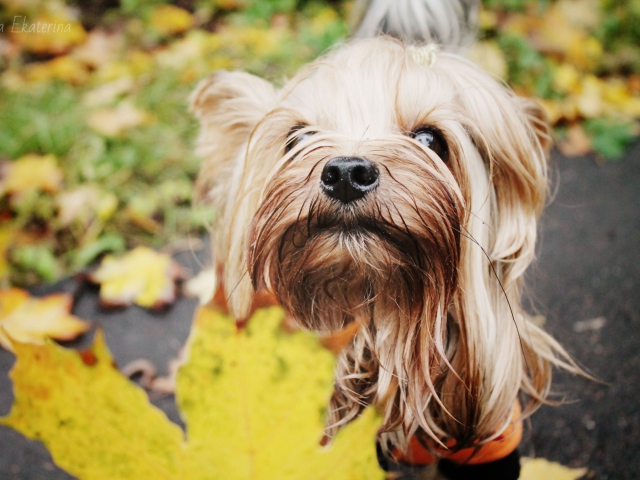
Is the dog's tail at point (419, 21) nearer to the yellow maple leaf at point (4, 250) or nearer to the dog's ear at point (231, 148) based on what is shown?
the dog's ear at point (231, 148)

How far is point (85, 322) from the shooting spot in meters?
1.98

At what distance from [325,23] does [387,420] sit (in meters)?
2.82

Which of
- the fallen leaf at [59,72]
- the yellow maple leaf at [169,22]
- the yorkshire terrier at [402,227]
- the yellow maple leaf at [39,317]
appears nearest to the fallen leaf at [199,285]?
the yellow maple leaf at [39,317]

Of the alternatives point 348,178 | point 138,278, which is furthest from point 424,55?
point 138,278

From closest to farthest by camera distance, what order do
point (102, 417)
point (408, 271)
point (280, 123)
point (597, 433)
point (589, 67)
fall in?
1. point (102, 417)
2. point (408, 271)
3. point (280, 123)
4. point (597, 433)
5. point (589, 67)

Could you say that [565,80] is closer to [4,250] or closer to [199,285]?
[199,285]

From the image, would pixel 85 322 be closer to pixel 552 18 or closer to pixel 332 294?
pixel 332 294

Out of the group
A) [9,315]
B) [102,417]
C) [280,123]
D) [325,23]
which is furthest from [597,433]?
[325,23]

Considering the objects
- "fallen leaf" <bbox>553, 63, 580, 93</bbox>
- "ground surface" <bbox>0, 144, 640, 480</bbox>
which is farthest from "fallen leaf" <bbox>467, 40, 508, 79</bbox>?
"ground surface" <bbox>0, 144, 640, 480</bbox>

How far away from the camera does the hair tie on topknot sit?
1.24 m

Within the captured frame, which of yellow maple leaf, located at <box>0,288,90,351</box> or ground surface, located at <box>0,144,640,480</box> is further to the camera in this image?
yellow maple leaf, located at <box>0,288,90,351</box>

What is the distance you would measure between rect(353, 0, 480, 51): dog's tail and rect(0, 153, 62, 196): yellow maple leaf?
1.48 meters

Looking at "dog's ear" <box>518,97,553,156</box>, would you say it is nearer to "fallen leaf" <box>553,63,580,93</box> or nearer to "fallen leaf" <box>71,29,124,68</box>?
"fallen leaf" <box>553,63,580,93</box>

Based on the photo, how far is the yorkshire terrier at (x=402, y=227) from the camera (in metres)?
1.05
